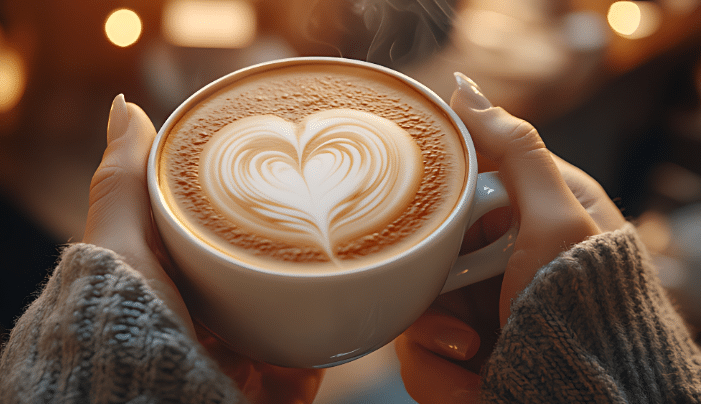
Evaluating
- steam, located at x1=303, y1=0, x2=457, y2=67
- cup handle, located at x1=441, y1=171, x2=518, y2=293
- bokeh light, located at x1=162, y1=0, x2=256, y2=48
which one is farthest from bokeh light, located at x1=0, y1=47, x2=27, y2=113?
cup handle, located at x1=441, y1=171, x2=518, y2=293

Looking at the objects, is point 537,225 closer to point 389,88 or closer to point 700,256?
point 389,88

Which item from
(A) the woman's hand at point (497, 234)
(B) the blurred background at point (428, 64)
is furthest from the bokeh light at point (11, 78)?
(A) the woman's hand at point (497, 234)

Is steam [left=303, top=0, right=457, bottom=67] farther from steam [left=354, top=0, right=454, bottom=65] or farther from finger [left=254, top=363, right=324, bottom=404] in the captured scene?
finger [left=254, top=363, right=324, bottom=404]

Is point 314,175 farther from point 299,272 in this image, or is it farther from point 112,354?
point 112,354

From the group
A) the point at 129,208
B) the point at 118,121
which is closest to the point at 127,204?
the point at 129,208

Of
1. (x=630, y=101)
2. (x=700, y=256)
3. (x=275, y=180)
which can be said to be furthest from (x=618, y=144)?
(x=275, y=180)
